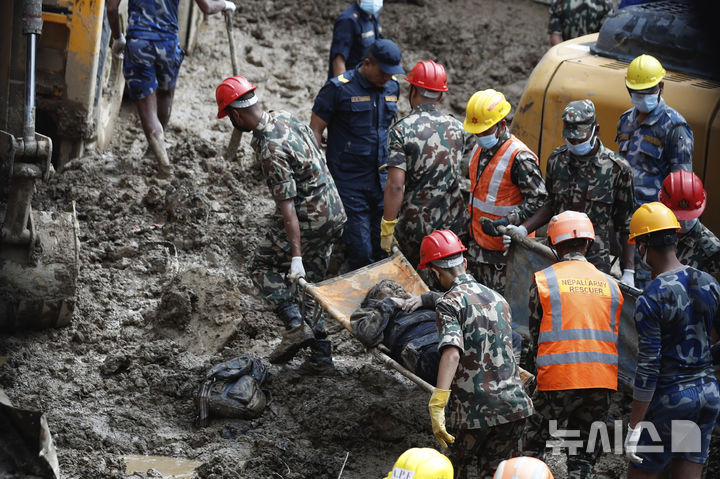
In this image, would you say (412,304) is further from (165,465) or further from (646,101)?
(646,101)

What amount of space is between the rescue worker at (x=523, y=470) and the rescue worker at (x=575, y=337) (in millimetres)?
1466

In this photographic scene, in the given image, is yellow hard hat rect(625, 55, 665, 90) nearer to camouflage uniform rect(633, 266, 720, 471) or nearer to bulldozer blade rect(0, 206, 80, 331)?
camouflage uniform rect(633, 266, 720, 471)

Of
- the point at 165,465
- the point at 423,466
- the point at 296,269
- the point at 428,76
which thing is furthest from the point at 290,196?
the point at 423,466

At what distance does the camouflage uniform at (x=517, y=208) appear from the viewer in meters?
6.55

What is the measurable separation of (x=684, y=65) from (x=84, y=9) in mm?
4804

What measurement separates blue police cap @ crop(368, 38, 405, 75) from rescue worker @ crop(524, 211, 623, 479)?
256 cm

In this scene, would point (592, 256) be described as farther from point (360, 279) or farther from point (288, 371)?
point (288, 371)

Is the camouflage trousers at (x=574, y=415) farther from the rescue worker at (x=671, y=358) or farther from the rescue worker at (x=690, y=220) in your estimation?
the rescue worker at (x=690, y=220)

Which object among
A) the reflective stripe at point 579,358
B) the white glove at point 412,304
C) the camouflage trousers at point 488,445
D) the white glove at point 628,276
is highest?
the reflective stripe at point 579,358

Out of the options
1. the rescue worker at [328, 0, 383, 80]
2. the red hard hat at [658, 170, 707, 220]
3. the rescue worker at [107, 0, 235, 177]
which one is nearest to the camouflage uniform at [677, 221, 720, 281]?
the red hard hat at [658, 170, 707, 220]

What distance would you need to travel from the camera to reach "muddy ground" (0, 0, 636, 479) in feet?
19.5

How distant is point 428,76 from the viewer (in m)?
7.04

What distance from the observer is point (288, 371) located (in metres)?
6.72

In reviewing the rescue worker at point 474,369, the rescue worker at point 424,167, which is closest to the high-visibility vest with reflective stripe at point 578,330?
the rescue worker at point 474,369
